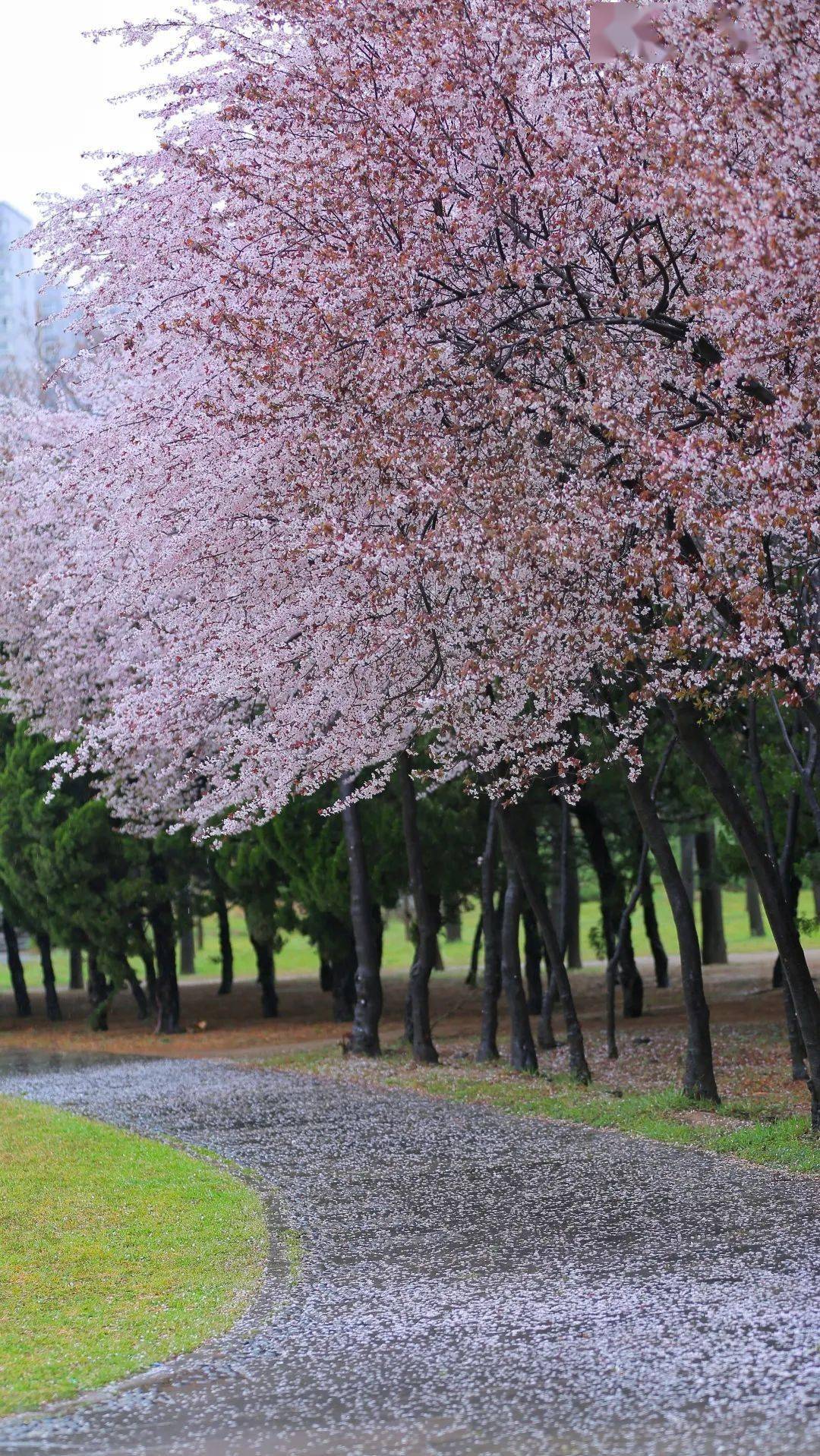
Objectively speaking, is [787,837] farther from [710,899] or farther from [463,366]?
[710,899]

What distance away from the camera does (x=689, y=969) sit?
39.1ft

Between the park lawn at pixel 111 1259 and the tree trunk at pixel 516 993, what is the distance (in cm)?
525

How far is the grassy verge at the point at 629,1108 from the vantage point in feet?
30.3

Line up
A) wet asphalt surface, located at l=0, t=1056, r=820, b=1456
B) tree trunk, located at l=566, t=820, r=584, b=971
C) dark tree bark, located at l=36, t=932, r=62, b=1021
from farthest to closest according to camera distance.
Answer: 1. dark tree bark, located at l=36, t=932, r=62, b=1021
2. tree trunk, located at l=566, t=820, r=584, b=971
3. wet asphalt surface, located at l=0, t=1056, r=820, b=1456

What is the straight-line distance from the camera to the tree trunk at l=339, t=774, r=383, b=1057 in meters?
18.5

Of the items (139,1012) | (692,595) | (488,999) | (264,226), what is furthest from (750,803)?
(139,1012)

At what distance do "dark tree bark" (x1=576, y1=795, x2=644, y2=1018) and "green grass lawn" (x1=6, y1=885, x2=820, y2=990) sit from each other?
36.8 feet

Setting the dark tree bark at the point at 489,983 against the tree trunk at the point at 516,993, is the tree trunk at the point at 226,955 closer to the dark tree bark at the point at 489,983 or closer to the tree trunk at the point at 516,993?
the dark tree bark at the point at 489,983

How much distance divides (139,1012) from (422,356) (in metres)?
22.5

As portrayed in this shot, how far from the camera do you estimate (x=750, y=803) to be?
16.5 meters

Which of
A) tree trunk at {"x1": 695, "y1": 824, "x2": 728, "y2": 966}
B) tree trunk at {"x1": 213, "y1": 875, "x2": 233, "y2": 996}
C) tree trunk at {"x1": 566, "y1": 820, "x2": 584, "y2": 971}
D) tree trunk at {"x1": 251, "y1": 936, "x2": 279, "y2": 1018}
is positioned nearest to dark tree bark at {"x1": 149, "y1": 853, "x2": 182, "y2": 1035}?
tree trunk at {"x1": 251, "y1": 936, "x2": 279, "y2": 1018}

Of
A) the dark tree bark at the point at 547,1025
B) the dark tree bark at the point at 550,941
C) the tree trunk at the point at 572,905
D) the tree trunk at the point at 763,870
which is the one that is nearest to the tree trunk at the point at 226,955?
the tree trunk at the point at 572,905

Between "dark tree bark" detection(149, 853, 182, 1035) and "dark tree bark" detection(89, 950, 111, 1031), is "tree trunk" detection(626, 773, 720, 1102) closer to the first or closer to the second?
"dark tree bark" detection(149, 853, 182, 1035)

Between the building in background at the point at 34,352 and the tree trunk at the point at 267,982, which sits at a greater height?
the building in background at the point at 34,352
